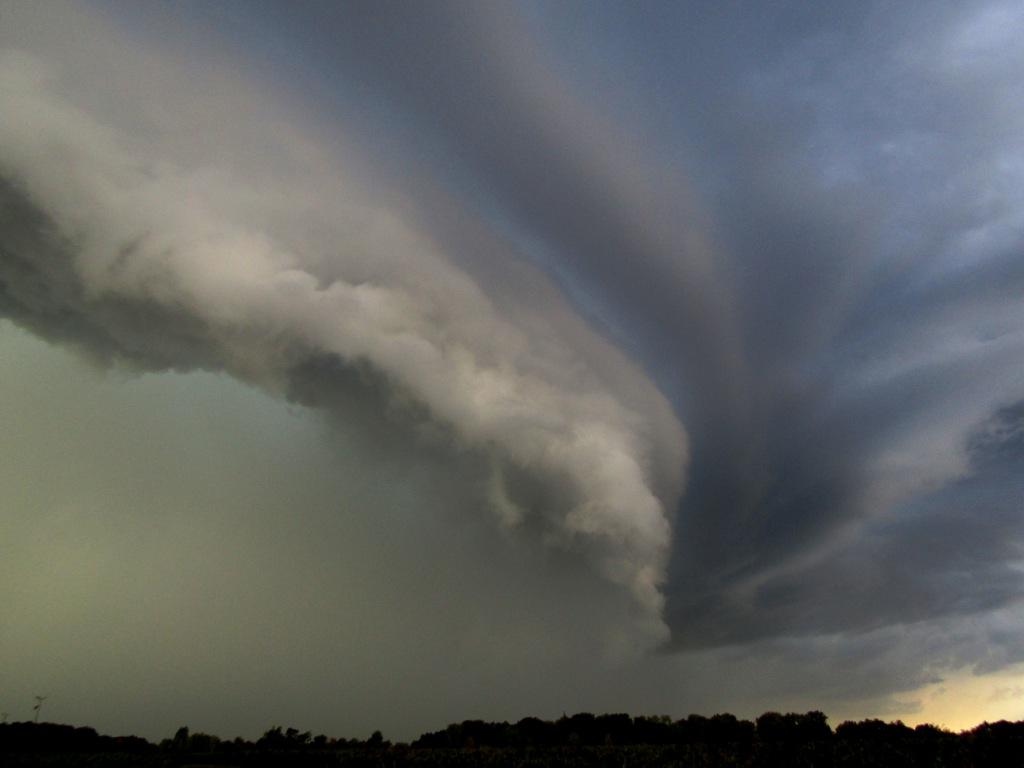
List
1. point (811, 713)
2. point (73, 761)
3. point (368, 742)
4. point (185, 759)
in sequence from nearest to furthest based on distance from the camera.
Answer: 1. point (73, 761)
2. point (185, 759)
3. point (811, 713)
4. point (368, 742)

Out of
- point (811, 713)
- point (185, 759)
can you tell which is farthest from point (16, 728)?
point (811, 713)

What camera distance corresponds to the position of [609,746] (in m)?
90.5

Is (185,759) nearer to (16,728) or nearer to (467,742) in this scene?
(16,728)

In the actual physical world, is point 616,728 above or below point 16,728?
above

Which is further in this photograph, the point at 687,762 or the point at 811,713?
the point at 811,713

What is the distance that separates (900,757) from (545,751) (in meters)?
46.7

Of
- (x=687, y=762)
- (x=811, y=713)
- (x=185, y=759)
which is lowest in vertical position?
(x=185, y=759)

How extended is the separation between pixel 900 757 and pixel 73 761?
313 feet

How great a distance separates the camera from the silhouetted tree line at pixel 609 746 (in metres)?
59.7

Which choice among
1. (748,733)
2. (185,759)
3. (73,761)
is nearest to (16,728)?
(185,759)

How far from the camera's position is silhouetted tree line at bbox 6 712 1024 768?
59.7 meters

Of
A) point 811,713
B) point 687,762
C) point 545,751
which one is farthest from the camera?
point 811,713

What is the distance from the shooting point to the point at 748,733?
11712cm

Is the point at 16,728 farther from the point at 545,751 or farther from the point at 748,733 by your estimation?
the point at 748,733
